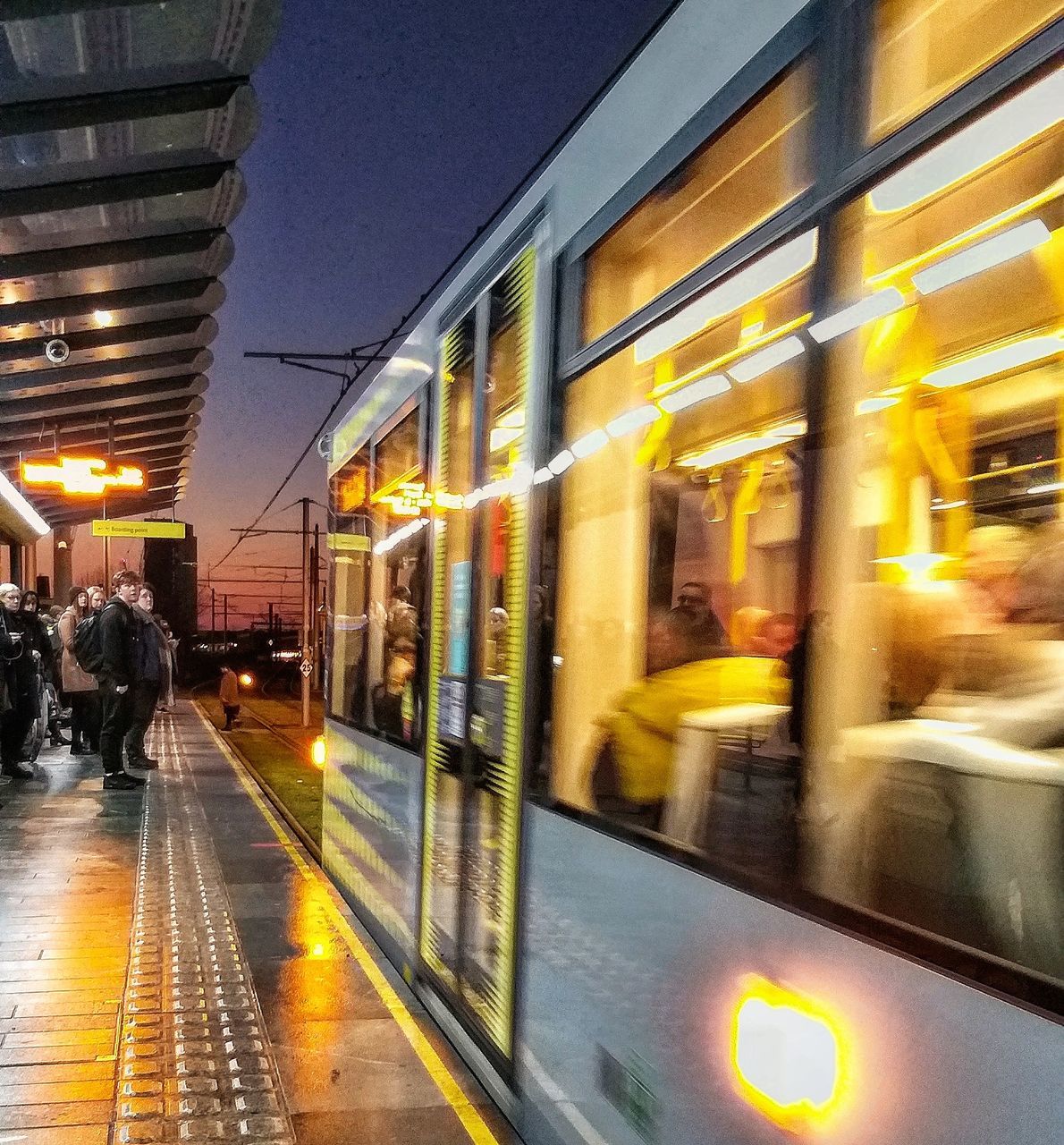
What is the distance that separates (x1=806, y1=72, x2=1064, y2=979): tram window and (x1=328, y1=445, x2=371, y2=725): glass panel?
4056 mm

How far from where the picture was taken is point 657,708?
2801 mm

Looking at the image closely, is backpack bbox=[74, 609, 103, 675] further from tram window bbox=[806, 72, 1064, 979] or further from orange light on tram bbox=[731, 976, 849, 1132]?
tram window bbox=[806, 72, 1064, 979]

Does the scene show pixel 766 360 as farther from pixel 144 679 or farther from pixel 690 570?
pixel 144 679

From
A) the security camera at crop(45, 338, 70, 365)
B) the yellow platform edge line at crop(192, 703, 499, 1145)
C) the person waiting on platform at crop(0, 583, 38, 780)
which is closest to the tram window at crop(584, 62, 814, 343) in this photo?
the yellow platform edge line at crop(192, 703, 499, 1145)

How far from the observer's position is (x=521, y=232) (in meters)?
3.64

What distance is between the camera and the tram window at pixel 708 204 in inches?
86.8

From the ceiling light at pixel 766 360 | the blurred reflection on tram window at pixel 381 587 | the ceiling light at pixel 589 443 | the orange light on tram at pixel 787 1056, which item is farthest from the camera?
the blurred reflection on tram window at pixel 381 587

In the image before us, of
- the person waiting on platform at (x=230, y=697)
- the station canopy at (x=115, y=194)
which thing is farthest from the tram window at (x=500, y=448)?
the person waiting on platform at (x=230, y=697)

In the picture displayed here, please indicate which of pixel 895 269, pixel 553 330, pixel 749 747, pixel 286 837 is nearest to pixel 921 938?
pixel 749 747

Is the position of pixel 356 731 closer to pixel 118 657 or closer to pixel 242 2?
pixel 242 2

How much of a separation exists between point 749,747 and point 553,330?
146cm

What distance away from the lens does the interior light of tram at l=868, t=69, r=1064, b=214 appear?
162cm

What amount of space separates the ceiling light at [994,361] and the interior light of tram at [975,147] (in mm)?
473

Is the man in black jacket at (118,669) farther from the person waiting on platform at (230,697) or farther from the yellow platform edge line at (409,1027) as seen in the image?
the person waiting on platform at (230,697)
